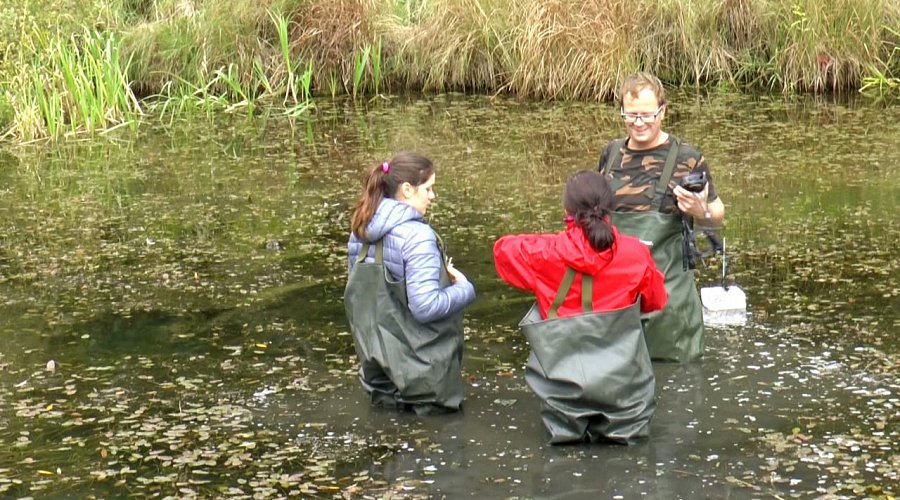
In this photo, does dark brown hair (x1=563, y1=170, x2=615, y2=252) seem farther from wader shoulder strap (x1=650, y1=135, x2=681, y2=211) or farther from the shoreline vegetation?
the shoreline vegetation

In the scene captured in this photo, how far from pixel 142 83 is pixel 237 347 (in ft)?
29.5

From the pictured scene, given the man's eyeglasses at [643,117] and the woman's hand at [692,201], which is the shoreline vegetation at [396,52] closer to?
the man's eyeglasses at [643,117]

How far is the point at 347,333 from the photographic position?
627 centimetres

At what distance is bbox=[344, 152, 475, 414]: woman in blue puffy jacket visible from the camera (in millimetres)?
4773

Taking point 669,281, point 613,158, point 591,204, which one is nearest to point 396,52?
point 613,158

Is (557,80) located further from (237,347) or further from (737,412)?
(737,412)

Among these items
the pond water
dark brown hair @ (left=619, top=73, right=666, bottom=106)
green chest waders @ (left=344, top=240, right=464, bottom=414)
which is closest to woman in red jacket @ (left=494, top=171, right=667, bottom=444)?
the pond water

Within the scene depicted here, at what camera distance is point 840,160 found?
991cm

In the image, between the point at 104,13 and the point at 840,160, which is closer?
the point at 840,160

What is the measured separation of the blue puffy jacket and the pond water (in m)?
0.49

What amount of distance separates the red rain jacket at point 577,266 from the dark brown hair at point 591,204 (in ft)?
0.13

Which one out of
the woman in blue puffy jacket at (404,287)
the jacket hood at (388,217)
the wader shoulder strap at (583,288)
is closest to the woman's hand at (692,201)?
the wader shoulder strap at (583,288)

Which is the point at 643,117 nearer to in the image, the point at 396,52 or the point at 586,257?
the point at 586,257

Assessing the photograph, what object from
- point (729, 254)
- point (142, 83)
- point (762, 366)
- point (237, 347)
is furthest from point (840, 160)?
point (142, 83)
